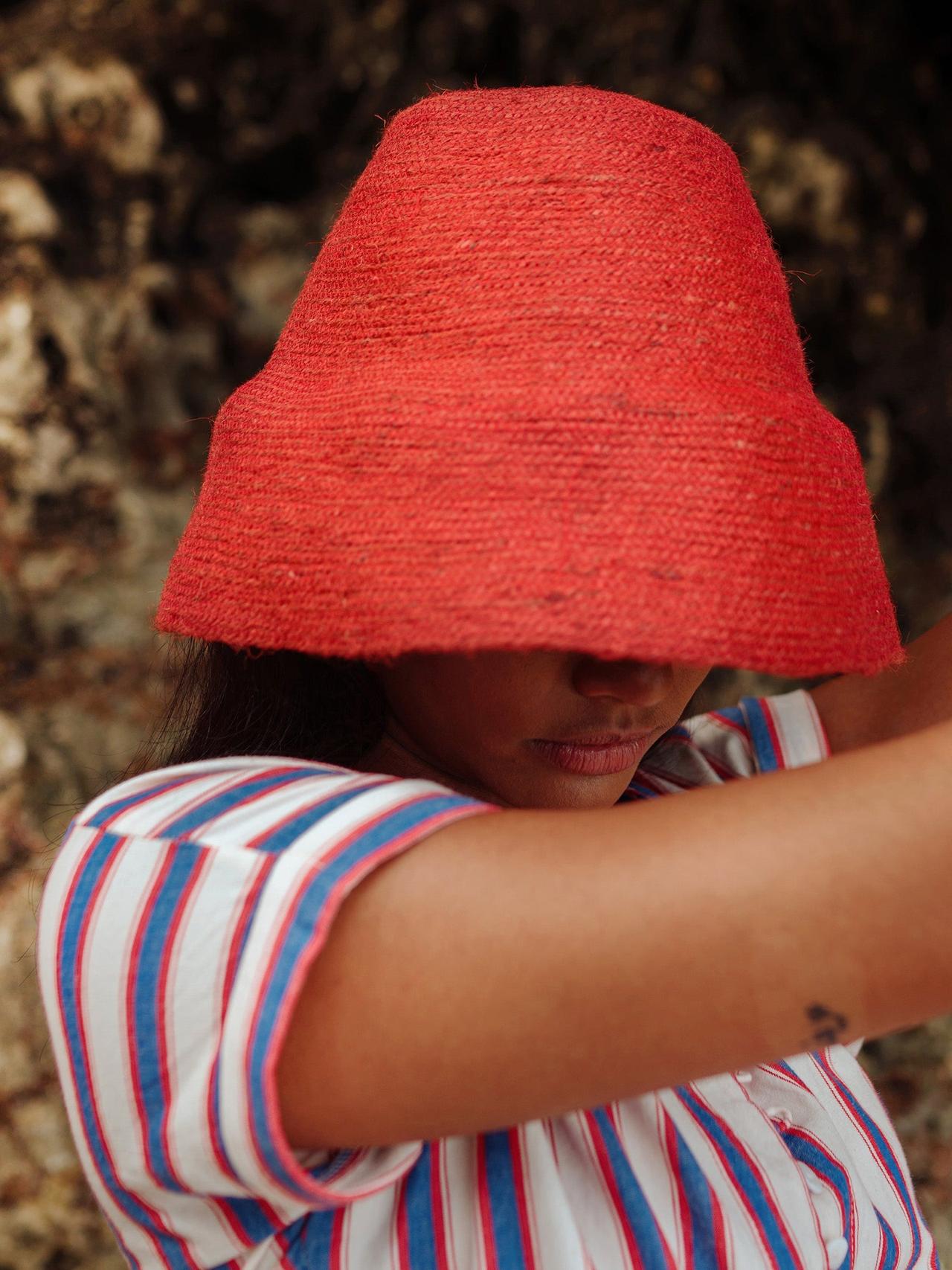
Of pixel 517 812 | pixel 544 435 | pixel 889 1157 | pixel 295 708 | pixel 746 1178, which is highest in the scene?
pixel 544 435

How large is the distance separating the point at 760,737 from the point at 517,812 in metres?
0.48

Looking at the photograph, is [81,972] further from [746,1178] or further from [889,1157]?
[889,1157]

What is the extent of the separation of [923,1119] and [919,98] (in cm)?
140

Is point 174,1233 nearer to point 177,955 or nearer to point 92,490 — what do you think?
point 177,955

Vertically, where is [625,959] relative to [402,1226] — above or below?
above

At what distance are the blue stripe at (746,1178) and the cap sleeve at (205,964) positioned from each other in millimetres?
206

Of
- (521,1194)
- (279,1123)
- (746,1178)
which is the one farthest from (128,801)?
(746,1178)

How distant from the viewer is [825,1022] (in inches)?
16.9

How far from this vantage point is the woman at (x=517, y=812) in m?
0.43

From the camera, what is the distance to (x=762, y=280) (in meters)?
0.61

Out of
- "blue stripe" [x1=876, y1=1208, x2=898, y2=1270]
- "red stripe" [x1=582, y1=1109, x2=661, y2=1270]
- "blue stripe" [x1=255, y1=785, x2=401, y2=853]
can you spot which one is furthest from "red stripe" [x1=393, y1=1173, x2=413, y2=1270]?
"blue stripe" [x1=876, y1=1208, x2=898, y2=1270]

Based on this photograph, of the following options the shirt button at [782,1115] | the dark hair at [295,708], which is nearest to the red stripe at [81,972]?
the dark hair at [295,708]

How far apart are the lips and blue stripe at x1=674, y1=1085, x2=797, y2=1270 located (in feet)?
0.60

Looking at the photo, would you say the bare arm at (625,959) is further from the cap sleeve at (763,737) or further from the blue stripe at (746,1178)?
the cap sleeve at (763,737)
